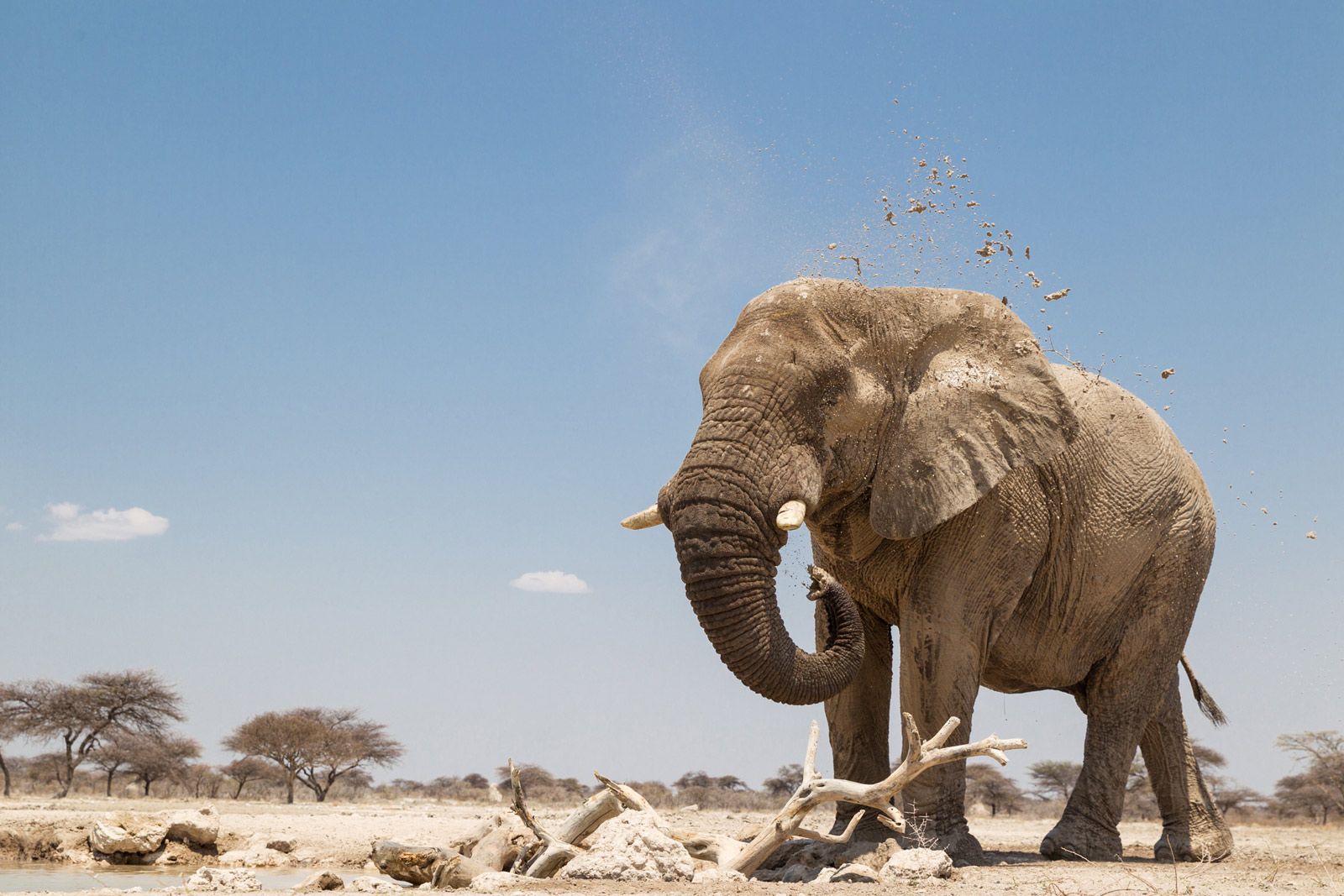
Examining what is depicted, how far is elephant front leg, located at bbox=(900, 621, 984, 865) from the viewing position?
9328 millimetres

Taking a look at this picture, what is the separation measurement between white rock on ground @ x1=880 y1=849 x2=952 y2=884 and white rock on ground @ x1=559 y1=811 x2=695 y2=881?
4.24ft

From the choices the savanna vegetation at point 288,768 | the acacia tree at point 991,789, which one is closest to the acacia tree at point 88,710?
the savanna vegetation at point 288,768

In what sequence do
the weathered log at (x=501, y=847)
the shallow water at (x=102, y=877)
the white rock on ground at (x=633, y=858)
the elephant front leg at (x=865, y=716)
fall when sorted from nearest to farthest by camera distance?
1. the white rock on ground at (x=633, y=858)
2. the weathered log at (x=501, y=847)
3. the elephant front leg at (x=865, y=716)
4. the shallow water at (x=102, y=877)

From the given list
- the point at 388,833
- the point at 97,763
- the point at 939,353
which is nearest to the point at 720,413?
the point at 939,353

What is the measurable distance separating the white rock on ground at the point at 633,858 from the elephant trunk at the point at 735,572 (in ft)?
3.73

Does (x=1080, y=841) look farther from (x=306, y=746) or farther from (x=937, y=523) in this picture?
(x=306, y=746)

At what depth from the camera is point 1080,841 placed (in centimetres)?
1068

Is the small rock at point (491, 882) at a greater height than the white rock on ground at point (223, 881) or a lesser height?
greater

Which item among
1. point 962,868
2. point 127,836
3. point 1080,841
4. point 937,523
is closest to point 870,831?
point 962,868

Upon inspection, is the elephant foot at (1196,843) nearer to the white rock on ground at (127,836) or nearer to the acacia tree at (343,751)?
the white rock on ground at (127,836)

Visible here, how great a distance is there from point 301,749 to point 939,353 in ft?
115

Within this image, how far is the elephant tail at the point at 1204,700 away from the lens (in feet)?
46.3

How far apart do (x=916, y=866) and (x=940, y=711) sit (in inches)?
52.9

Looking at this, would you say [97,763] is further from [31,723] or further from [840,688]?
[840,688]
